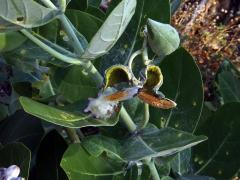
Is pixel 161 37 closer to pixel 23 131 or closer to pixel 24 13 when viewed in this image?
pixel 24 13

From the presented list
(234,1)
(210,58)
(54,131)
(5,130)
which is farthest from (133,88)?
(234,1)

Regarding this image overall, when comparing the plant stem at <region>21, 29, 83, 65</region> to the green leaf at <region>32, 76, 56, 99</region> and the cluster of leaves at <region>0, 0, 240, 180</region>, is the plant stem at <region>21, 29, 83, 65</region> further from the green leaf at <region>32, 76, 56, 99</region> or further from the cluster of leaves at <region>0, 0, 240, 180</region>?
the green leaf at <region>32, 76, 56, 99</region>

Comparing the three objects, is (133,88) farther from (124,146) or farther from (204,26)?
(204,26)

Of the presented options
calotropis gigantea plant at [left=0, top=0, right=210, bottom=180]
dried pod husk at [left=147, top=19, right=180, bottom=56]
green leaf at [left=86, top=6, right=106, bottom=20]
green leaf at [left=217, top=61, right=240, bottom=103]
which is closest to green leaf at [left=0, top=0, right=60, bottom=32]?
calotropis gigantea plant at [left=0, top=0, right=210, bottom=180]

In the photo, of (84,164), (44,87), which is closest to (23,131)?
(44,87)

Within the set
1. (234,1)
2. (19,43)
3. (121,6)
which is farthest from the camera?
(234,1)

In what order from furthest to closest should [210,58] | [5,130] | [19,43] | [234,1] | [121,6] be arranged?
[234,1] → [210,58] → [5,130] → [19,43] → [121,6]

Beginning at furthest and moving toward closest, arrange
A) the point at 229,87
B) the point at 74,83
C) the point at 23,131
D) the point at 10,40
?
the point at 229,87
the point at 23,131
the point at 74,83
the point at 10,40
